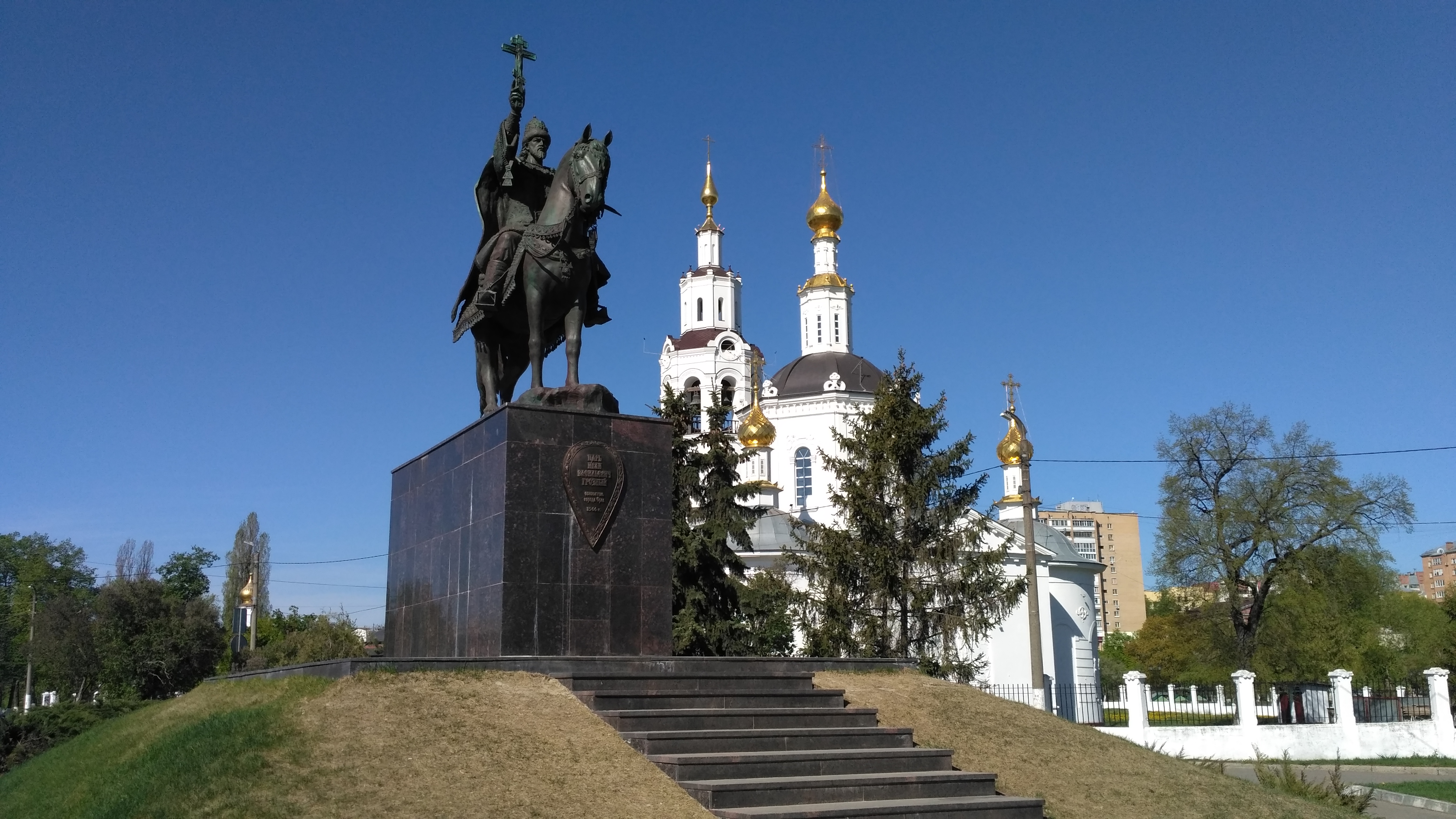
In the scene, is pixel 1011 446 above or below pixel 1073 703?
above

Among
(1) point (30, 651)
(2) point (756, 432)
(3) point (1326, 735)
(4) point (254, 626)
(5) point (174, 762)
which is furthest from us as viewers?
(2) point (756, 432)

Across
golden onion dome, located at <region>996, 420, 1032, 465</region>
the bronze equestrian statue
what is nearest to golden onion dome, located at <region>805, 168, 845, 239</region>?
golden onion dome, located at <region>996, 420, 1032, 465</region>

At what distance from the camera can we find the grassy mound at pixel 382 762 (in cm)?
711

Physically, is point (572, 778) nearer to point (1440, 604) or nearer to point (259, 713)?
point (259, 713)

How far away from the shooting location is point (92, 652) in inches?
1752

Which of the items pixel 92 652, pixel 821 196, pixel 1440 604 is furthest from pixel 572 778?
pixel 1440 604

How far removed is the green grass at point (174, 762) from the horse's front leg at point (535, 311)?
3616 mm

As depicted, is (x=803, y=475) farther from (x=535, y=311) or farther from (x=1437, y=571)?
(x=1437, y=571)

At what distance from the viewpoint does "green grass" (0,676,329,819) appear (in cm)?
718

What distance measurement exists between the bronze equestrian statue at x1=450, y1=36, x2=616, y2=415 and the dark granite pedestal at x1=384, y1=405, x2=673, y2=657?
2.03 ft

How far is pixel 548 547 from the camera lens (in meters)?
10.4

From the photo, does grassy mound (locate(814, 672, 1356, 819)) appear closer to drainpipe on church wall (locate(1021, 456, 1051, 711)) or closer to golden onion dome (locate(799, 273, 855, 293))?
drainpipe on church wall (locate(1021, 456, 1051, 711))

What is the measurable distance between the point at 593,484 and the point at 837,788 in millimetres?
3682

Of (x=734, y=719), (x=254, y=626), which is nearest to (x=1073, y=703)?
(x=734, y=719)
